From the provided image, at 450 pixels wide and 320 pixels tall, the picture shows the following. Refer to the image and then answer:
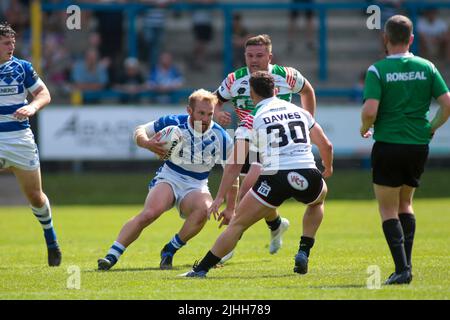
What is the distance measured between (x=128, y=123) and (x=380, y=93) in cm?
1420

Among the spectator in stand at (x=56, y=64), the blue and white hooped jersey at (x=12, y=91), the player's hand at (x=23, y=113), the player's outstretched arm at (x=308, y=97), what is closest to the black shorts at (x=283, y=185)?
the player's outstretched arm at (x=308, y=97)

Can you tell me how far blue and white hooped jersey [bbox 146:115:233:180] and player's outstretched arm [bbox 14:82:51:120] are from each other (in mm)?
1152

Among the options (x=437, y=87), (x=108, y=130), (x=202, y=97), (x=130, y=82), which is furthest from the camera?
(x=130, y=82)

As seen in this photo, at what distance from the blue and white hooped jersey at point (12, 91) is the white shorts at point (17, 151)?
7cm

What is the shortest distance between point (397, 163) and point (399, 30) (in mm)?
1127

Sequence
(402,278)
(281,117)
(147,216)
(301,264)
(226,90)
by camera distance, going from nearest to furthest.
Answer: (402,278), (281,117), (301,264), (147,216), (226,90)

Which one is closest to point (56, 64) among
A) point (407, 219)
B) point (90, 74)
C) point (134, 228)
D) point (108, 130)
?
point (90, 74)

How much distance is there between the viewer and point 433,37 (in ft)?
85.4

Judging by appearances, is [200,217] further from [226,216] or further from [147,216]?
[226,216]

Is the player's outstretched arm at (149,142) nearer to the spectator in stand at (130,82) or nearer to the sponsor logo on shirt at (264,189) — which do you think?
the sponsor logo on shirt at (264,189)

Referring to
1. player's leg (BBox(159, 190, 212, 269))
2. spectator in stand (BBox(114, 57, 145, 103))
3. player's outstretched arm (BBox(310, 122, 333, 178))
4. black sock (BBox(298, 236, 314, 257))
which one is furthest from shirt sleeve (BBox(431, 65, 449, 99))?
spectator in stand (BBox(114, 57, 145, 103))

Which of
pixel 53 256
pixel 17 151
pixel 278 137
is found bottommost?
pixel 53 256
